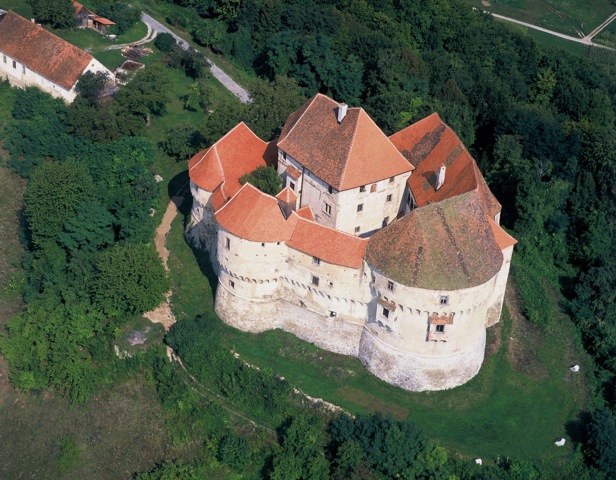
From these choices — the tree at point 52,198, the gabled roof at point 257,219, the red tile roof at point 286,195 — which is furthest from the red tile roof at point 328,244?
the tree at point 52,198

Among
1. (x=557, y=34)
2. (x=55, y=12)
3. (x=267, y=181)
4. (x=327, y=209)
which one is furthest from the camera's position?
(x=557, y=34)

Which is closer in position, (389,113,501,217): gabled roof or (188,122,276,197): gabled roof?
(389,113,501,217): gabled roof

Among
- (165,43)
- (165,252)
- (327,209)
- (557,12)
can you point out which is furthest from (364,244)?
(557,12)

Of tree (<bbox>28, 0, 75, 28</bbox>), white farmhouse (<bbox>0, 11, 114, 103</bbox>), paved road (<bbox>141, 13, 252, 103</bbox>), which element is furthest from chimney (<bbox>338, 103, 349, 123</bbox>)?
tree (<bbox>28, 0, 75, 28</bbox>)

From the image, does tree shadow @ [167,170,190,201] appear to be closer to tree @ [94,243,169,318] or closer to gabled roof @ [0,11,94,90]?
tree @ [94,243,169,318]

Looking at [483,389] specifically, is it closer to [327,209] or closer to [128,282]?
[327,209]

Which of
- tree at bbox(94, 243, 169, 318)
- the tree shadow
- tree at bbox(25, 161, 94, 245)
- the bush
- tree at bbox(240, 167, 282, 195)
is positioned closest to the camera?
tree at bbox(240, 167, 282, 195)

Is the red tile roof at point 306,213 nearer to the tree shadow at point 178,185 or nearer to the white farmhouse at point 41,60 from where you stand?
the tree shadow at point 178,185
